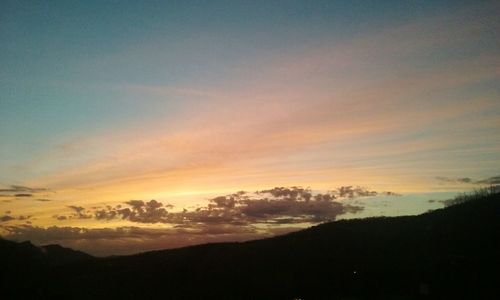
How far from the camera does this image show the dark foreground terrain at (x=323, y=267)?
5103 cm

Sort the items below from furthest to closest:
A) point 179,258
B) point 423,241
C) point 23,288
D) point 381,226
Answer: point 179,258
point 381,226
point 23,288
point 423,241

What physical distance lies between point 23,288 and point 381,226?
261 feet

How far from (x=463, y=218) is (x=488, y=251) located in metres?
25.5

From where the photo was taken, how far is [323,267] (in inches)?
3027

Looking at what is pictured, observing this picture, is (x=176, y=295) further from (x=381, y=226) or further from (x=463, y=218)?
(x=463, y=218)

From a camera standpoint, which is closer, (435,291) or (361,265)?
(435,291)

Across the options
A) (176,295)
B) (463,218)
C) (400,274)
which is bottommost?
(176,295)

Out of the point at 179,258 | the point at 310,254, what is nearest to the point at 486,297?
the point at 310,254

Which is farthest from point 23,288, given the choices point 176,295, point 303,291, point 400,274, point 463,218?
point 463,218

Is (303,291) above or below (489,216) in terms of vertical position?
below

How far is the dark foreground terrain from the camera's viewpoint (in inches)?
2009

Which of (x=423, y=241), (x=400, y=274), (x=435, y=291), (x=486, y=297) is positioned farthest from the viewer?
(x=423, y=241)

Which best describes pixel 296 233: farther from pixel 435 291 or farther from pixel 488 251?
pixel 435 291

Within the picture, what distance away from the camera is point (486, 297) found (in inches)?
1767
